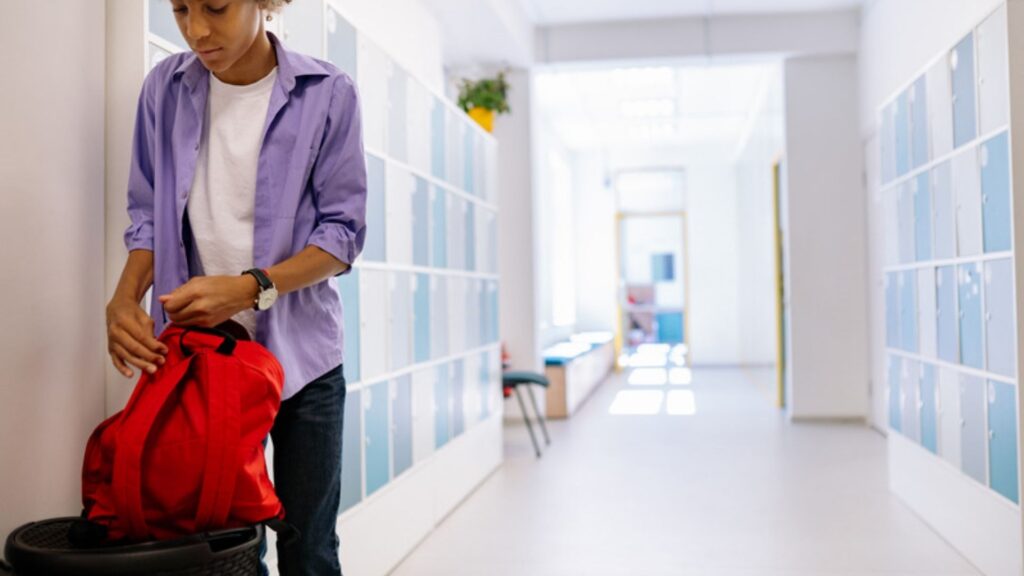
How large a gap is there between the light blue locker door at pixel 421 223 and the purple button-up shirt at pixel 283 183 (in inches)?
86.3

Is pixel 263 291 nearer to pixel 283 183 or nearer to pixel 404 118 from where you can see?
pixel 283 183

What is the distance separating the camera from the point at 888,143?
4.22 m

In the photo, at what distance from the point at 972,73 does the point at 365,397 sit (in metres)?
2.24

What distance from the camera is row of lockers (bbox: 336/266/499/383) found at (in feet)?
9.53

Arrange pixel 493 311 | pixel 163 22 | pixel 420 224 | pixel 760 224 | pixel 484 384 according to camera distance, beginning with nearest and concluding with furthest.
A: pixel 163 22
pixel 420 224
pixel 484 384
pixel 493 311
pixel 760 224

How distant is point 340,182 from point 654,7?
5640 mm

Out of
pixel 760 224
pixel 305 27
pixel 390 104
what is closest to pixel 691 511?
pixel 390 104

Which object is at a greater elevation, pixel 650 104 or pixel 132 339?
pixel 650 104

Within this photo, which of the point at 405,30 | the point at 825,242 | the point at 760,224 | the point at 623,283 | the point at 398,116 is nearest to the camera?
the point at 398,116

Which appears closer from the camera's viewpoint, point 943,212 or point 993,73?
point 993,73

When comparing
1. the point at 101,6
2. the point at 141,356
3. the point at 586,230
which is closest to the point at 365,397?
the point at 101,6

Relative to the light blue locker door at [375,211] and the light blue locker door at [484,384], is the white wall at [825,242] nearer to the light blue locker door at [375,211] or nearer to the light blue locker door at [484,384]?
the light blue locker door at [484,384]

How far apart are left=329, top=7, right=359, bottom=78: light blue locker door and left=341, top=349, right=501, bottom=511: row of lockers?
1.01 meters

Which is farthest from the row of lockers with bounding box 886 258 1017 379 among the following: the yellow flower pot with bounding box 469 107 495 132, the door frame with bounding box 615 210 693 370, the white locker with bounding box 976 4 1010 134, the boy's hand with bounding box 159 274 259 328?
the door frame with bounding box 615 210 693 370
